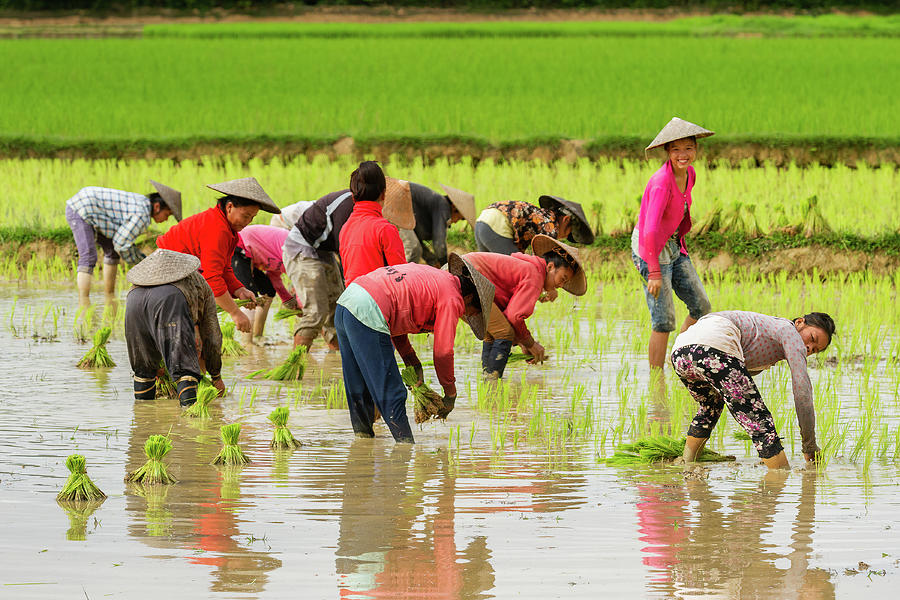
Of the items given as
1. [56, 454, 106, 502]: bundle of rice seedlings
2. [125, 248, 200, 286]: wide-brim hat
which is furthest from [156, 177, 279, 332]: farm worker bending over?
[56, 454, 106, 502]: bundle of rice seedlings

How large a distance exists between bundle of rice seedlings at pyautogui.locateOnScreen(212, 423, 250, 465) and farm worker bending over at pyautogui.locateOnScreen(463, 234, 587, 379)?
180 centimetres

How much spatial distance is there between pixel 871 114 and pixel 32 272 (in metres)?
10.2

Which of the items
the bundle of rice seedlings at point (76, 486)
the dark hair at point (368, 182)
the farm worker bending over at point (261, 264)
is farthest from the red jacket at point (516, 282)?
the bundle of rice seedlings at point (76, 486)

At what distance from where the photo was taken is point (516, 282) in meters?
6.56

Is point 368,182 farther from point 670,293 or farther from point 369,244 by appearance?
point 670,293

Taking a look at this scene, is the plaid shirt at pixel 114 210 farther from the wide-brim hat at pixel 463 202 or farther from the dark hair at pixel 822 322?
the dark hair at pixel 822 322

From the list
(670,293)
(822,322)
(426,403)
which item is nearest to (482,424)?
(426,403)

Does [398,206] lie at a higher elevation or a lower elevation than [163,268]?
higher

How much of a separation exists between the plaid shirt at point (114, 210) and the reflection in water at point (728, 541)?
5.03 meters

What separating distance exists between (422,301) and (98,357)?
2.74m

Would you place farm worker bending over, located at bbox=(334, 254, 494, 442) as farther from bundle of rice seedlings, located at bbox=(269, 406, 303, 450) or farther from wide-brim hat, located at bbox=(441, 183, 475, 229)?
wide-brim hat, located at bbox=(441, 183, 475, 229)

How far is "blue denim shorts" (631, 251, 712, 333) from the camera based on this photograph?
6.93m

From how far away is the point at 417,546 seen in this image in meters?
3.97

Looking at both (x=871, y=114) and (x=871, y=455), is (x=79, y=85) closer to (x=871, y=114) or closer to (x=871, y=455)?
(x=871, y=114)
